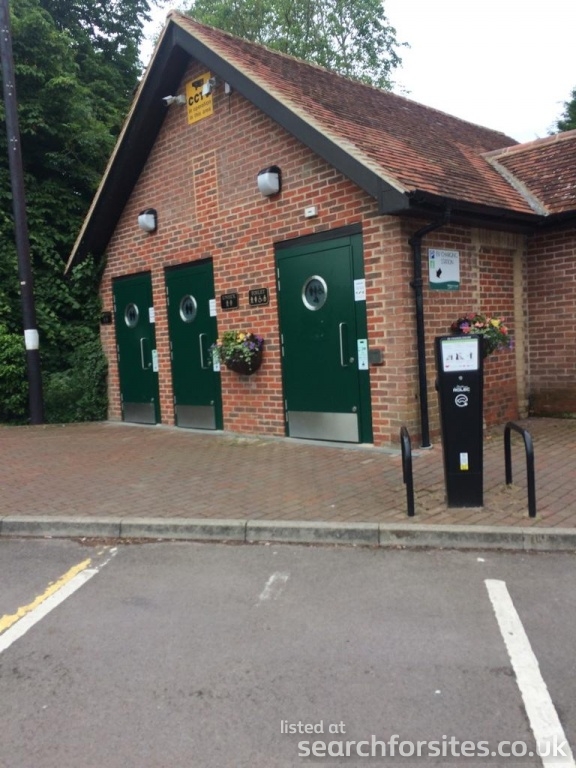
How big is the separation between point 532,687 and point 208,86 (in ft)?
29.5

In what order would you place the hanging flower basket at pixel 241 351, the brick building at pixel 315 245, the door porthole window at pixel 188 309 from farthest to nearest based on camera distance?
the door porthole window at pixel 188 309 → the hanging flower basket at pixel 241 351 → the brick building at pixel 315 245

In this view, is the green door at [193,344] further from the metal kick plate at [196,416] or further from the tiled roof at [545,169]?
the tiled roof at [545,169]

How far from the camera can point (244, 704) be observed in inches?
113

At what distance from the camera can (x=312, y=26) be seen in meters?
27.2

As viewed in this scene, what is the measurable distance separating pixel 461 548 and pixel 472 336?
1.72 metres

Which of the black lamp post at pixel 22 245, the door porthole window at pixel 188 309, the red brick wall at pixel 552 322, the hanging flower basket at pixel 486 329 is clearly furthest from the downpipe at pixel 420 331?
the black lamp post at pixel 22 245

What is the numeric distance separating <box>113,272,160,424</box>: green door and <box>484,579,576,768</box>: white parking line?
8.07m

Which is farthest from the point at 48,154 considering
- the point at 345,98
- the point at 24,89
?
the point at 345,98

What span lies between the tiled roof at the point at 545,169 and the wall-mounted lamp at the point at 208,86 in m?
4.54

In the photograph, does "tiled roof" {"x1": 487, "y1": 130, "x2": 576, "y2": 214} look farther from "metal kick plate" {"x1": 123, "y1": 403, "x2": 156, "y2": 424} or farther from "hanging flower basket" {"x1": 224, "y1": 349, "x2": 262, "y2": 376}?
"metal kick plate" {"x1": 123, "y1": 403, "x2": 156, "y2": 424}

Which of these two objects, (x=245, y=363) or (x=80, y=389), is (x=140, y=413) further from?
(x=245, y=363)

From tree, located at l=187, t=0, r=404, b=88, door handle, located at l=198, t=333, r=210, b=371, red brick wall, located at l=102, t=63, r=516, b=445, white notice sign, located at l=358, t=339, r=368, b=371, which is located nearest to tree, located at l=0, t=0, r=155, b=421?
red brick wall, located at l=102, t=63, r=516, b=445

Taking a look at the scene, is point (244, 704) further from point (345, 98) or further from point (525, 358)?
point (345, 98)

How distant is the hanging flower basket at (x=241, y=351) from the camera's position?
347 inches
